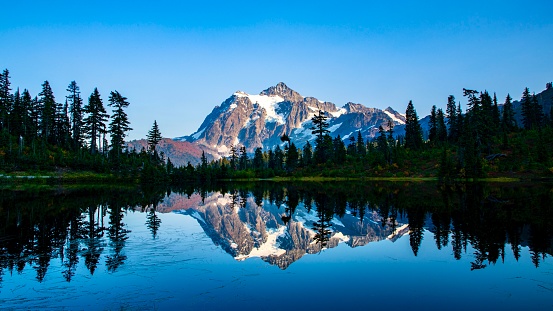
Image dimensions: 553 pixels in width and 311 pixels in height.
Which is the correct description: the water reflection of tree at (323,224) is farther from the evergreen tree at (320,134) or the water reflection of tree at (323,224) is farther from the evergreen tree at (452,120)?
the evergreen tree at (452,120)

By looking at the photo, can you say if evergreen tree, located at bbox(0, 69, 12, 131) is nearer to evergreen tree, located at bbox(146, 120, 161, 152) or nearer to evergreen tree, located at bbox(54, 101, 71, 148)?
evergreen tree, located at bbox(54, 101, 71, 148)

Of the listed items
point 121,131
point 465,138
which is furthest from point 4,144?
point 465,138

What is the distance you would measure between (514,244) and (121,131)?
82660mm

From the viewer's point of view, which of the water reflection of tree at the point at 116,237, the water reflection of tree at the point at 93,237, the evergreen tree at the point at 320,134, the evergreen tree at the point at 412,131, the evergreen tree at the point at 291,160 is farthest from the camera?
the evergreen tree at the point at 291,160

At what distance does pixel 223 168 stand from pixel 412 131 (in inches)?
2299

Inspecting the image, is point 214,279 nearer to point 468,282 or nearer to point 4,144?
point 468,282

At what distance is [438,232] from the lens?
64.1 ft

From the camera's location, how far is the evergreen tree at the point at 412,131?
108438mm

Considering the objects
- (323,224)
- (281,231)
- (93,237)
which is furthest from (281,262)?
(93,237)

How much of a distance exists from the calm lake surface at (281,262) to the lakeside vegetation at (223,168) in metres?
48.8

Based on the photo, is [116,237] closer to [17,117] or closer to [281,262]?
[281,262]

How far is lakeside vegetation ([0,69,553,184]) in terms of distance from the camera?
69.8 metres

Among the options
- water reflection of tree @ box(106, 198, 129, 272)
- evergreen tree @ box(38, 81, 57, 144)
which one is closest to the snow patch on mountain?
water reflection of tree @ box(106, 198, 129, 272)

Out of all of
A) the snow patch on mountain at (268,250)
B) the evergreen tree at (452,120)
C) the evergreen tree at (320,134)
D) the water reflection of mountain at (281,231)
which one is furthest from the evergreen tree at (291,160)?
the snow patch on mountain at (268,250)
